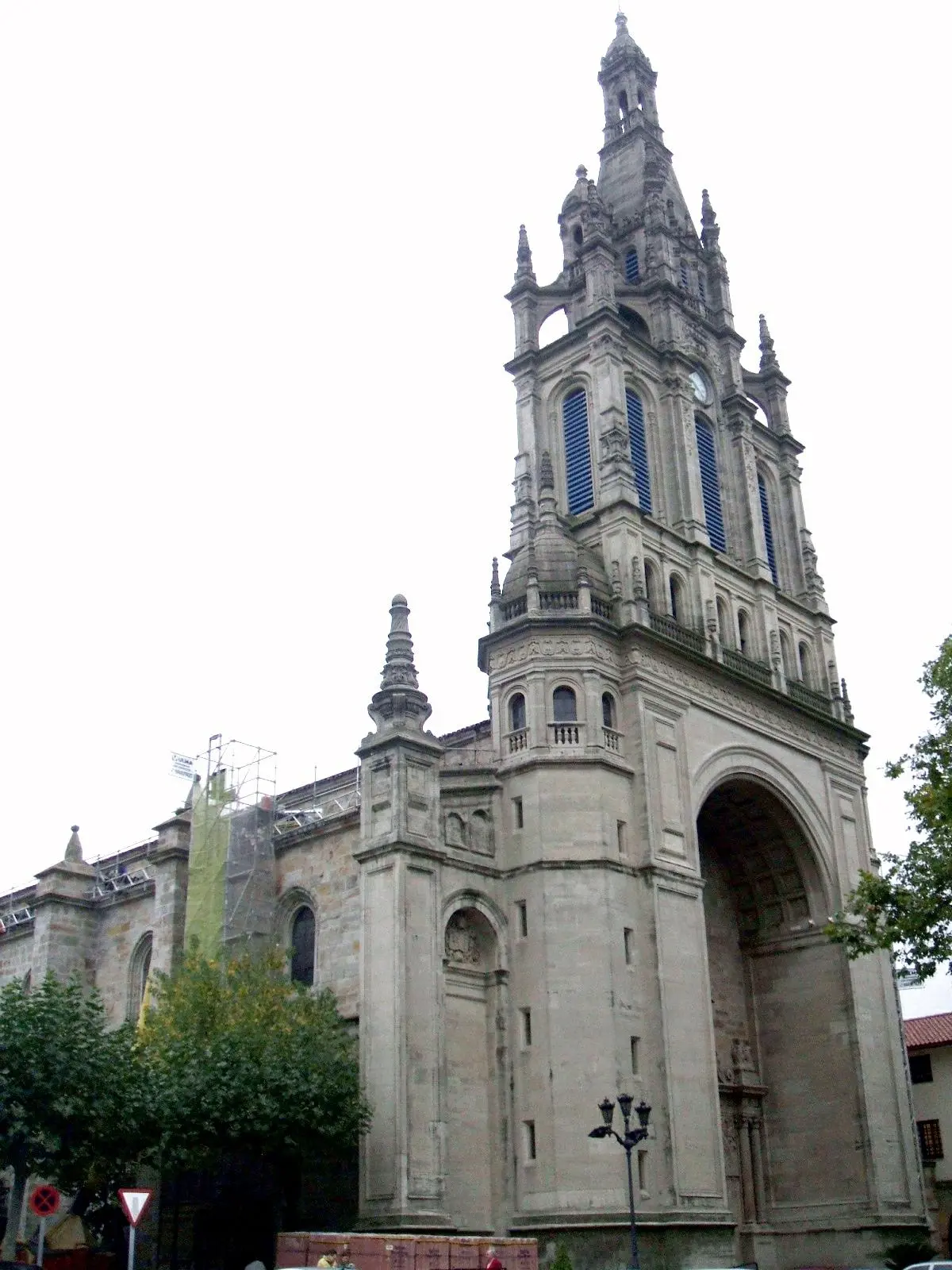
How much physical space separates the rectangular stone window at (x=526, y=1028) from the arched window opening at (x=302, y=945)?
7.79 meters

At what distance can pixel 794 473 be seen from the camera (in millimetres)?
59031

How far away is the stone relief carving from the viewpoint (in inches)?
1587

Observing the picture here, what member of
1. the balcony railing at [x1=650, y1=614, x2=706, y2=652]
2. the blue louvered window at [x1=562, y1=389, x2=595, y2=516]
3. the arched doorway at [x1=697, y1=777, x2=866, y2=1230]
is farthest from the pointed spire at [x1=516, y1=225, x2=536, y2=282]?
the arched doorway at [x1=697, y1=777, x2=866, y2=1230]

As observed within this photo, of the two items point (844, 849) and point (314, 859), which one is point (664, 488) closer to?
point (844, 849)

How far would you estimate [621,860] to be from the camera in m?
41.6

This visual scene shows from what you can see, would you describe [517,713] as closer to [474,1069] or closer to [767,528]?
[474,1069]

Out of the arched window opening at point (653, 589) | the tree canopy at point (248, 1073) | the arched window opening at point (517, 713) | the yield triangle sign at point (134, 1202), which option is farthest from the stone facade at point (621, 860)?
the yield triangle sign at point (134, 1202)

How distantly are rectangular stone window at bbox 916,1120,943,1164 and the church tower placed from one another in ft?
38.1

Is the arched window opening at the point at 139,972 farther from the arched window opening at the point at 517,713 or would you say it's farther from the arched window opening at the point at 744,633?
the arched window opening at the point at 744,633

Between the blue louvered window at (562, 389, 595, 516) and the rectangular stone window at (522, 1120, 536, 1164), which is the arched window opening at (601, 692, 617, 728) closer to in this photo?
the blue louvered window at (562, 389, 595, 516)

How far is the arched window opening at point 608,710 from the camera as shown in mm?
43594

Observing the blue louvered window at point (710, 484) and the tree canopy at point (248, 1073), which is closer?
the tree canopy at point (248, 1073)

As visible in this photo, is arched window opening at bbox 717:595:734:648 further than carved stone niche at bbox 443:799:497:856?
Yes

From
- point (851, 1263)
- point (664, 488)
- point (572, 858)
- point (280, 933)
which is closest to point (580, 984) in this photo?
point (572, 858)
